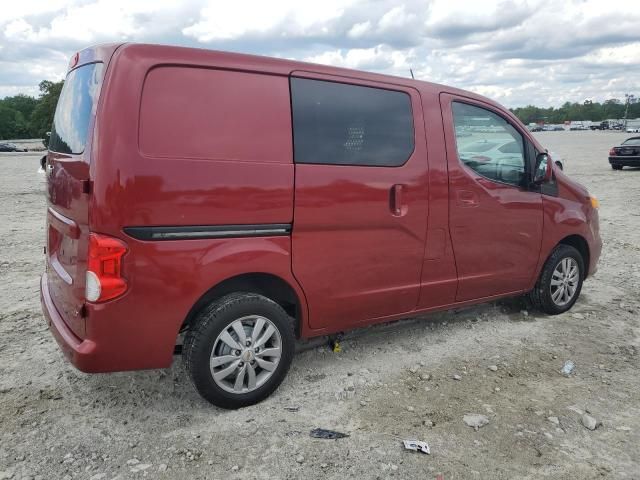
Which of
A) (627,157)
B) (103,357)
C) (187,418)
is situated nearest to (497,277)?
(187,418)

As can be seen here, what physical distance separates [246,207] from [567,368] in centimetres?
261

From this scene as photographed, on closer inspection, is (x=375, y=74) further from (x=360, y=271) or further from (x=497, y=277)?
(x=497, y=277)

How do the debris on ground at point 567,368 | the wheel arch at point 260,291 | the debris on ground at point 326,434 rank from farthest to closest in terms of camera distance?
the debris on ground at point 567,368, the wheel arch at point 260,291, the debris on ground at point 326,434

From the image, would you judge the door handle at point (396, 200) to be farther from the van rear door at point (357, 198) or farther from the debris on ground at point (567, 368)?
the debris on ground at point (567, 368)

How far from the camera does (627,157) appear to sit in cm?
1995

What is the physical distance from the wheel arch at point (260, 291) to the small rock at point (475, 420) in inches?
45.6

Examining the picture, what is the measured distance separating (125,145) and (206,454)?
5.41 feet

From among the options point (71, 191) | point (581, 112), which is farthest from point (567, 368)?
point (581, 112)

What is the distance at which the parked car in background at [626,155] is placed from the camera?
19.8 meters

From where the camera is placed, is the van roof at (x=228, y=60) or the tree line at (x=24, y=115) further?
the tree line at (x=24, y=115)

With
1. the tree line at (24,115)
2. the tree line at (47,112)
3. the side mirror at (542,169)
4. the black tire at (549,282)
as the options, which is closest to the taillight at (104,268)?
the side mirror at (542,169)

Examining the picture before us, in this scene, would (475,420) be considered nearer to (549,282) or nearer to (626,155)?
(549,282)

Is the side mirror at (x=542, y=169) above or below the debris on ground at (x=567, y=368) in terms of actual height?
above

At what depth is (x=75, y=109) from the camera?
10.4 feet
